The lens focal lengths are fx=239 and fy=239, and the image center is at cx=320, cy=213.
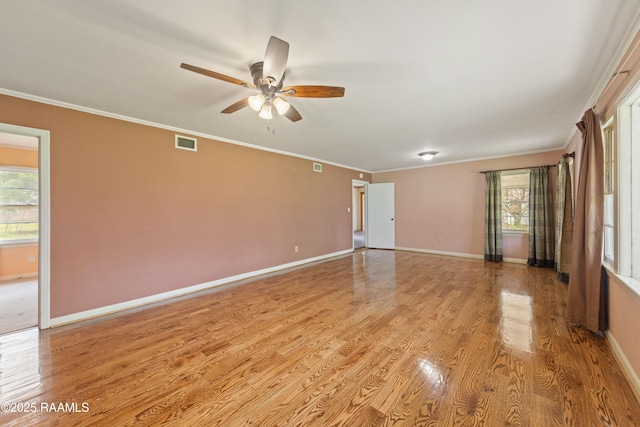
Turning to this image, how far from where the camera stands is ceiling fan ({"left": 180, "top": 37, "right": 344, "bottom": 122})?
5.09ft

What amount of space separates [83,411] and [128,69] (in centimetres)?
249

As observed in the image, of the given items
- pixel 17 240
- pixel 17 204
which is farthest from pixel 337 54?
pixel 17 240

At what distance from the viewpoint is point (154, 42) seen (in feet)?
5.51

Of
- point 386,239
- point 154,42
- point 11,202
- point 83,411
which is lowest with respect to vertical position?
point 83,411

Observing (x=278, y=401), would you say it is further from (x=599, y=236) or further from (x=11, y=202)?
(x=11, y=202)

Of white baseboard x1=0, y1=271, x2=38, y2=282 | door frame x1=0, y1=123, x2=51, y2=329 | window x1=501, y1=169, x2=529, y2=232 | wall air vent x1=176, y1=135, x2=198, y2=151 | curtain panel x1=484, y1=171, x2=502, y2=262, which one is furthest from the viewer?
curtain panel x1=484, y1=171, x2=502, y2=262

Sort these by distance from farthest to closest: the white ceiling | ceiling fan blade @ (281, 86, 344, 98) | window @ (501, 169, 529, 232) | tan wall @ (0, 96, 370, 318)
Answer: window @ (501, 169, 529, 232) → tan wall @ (0, 96, 370, 318) → ceiling fan blade @ (281, 86, 344, 98) → the white ceiling

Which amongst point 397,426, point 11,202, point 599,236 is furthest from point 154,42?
point 11,202

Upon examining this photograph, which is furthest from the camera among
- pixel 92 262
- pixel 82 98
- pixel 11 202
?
pixel 11 202

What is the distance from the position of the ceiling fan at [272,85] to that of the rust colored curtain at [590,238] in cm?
240

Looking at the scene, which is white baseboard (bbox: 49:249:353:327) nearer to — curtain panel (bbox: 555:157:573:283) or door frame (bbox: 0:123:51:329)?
door frame (bbox: 0:123:51:329)

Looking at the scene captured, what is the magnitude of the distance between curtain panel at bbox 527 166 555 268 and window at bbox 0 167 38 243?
9.74 m

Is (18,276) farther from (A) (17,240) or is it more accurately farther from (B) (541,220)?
(B) (541,220)

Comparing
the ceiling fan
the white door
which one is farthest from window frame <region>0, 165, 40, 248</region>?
the white door
